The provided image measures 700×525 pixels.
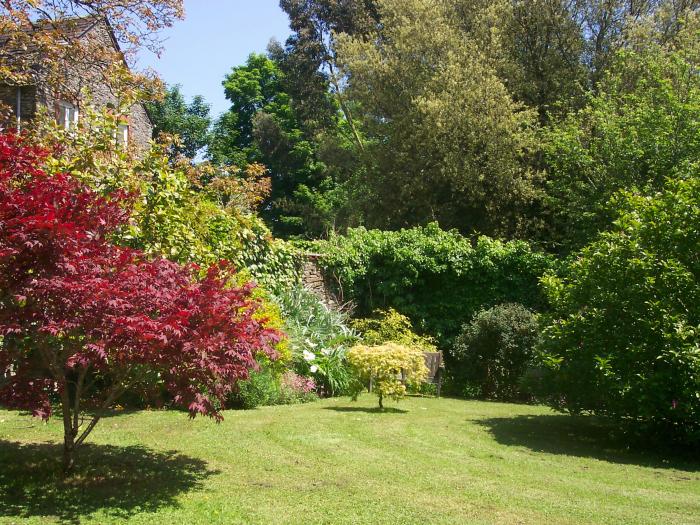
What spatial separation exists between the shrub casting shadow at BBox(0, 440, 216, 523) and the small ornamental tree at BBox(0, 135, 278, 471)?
1.11ft

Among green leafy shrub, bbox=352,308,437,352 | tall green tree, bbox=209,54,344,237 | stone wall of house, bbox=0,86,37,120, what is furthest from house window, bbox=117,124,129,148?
tall green tree, bbox=209,54,344,237

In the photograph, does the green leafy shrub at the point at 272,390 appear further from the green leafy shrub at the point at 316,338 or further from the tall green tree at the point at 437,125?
the tall green tree at the point at 437,125

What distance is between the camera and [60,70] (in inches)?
472

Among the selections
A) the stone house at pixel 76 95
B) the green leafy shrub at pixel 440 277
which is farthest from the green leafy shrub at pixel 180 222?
the green leafy shrub at pixel 440 277

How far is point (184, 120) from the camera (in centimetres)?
3456

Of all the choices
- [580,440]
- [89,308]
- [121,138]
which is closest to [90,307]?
[89,308]

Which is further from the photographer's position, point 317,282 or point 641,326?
point 317,282

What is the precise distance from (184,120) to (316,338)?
24966 millimetres

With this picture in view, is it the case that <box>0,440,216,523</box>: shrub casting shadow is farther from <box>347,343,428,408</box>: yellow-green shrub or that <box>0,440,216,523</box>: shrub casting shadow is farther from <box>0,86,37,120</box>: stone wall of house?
<box>0,86,37,120</box>: stone wall of house

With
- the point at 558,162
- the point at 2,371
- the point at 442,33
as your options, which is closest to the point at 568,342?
the point at 2,371

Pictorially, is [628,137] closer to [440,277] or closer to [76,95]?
[440,277]

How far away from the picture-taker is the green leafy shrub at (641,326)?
7.94 m

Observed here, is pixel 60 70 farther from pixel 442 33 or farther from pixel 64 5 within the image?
pixel 442 33

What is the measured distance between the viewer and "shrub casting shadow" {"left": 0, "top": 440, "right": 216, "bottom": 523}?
203 inches
